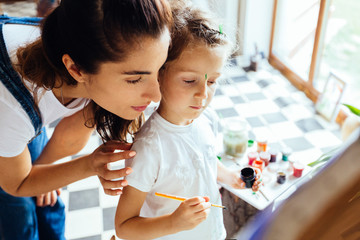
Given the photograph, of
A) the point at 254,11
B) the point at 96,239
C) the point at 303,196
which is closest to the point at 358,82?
the point at 254,11

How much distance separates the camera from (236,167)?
1.78 m

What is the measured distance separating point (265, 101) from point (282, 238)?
3.52 metres

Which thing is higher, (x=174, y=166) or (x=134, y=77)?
(x=134, y=77)

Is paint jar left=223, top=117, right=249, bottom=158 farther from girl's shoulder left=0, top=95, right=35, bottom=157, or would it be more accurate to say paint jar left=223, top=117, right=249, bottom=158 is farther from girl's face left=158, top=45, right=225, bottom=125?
girl's shoulder left=0, top=95, right=35, bottom=157

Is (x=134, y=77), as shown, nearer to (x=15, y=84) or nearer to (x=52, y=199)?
(x=15, y=84)

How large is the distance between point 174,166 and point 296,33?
322 centimetres

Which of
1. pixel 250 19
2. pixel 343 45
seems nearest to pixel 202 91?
pixel 343 45

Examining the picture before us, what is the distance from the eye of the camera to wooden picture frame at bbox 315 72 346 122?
3027 millimetres

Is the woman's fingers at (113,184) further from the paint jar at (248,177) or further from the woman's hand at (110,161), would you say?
the paint jar at (248,177)

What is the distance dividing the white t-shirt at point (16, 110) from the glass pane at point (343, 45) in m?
2.83

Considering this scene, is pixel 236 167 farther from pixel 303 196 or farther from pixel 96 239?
pixel 303 196

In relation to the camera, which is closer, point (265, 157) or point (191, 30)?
point (191, 30)

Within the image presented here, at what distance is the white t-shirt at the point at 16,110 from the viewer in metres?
1.01

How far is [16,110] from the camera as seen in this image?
1.03 meters
